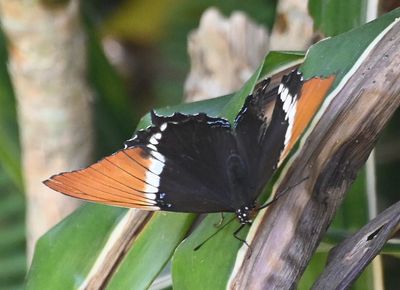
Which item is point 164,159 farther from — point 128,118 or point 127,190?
point 128,118

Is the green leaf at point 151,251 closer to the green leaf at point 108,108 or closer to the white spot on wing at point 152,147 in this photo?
the white spot on wing at point 152,147

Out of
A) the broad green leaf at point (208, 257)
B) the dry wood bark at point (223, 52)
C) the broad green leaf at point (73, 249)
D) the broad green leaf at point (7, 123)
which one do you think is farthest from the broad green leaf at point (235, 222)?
the broad green leaf at point (7, 123)

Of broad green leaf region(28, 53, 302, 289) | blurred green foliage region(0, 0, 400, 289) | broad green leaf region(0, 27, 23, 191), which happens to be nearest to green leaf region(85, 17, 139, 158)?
blurred green foliage region(0, 0, 400, 289)

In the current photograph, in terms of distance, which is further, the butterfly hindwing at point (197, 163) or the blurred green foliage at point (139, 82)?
the blurred green foliage at point (139, 82)

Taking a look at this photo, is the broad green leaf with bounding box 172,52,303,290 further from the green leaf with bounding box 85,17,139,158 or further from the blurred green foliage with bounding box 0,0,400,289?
the green leaf with bounding box 85,17,139,158

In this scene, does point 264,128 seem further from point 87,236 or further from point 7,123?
point 7,123

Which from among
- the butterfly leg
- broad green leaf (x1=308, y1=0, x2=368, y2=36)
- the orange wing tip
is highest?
broad green leaf (x1=308, y1=0, x2=368, y2=36)

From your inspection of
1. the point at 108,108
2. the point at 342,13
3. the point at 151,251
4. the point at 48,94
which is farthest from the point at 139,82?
the point at 151,251
